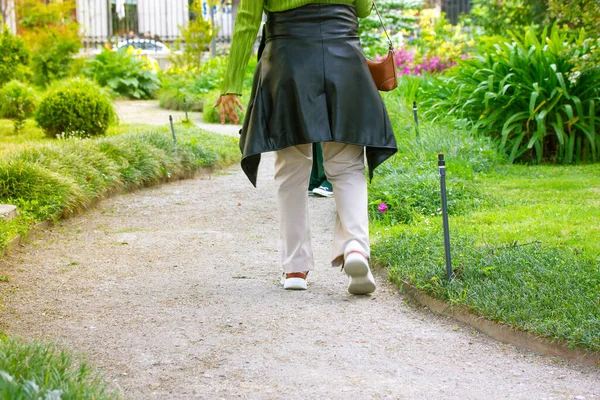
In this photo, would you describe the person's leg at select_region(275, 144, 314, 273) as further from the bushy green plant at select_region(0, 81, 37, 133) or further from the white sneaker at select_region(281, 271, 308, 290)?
the bushy green plant at select_region(0, 81, 37, 133)

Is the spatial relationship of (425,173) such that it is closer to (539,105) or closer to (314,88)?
(539,105)

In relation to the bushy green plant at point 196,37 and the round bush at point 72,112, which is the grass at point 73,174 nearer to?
the round bush at point 72,112

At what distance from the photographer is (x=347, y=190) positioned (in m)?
4.00

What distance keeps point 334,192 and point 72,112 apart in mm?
7225

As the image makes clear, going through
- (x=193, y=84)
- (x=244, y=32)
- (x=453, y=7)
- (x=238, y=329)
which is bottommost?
(x=238, y=329)

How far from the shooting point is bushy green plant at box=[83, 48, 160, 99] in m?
17.6

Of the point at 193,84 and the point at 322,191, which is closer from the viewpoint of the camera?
the point at 322,191

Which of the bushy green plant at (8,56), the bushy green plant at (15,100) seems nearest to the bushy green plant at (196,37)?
the bushy green plant at (8,56)

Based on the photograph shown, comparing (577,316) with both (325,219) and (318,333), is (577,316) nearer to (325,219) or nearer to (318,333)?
(318,333)

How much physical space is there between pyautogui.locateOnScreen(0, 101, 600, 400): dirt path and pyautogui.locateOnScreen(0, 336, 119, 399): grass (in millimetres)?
389

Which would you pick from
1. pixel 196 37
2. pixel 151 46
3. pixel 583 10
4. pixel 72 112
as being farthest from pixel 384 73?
pixel 151 46

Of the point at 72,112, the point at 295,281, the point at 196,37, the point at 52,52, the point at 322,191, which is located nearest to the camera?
the point at 295,281

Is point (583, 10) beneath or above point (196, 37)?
beneath

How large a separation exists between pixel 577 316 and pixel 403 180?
3.09 metres
